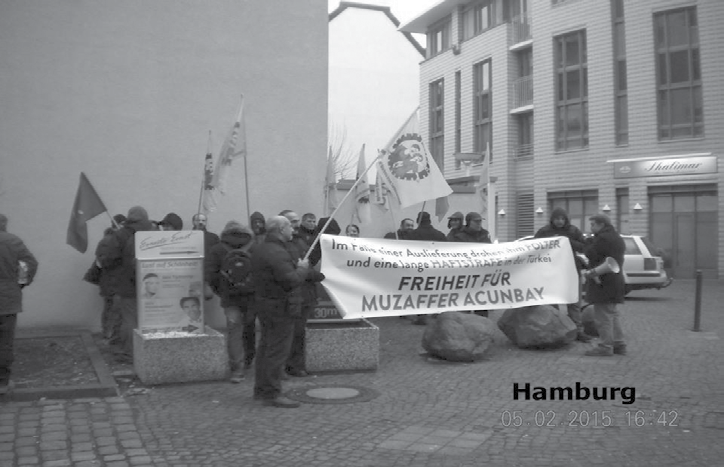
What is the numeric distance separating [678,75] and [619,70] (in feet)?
8.75

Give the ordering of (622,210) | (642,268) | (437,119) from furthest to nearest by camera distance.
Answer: (437,119) → (622,210) → (642,268)

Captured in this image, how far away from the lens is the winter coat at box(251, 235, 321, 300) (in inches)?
271

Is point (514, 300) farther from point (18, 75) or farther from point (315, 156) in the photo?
point (18, 75)

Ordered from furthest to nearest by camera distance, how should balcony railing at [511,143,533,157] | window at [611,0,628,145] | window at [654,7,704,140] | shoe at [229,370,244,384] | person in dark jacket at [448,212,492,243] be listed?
balcony railing at [511,143,533,157] < window at [611,0,628,145] < window at [654,7,704,140] < person in dark jacket at [448,212,492,243] < shoe at [229,370,244,384]

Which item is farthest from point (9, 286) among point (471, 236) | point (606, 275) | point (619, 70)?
point (619, 70)

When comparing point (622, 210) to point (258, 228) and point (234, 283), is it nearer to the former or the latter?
point (258, 228)

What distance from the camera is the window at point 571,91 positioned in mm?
32031

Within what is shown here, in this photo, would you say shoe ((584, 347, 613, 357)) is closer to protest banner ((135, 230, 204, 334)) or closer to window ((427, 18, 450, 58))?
protest banner ((135, 230, 204, 334))

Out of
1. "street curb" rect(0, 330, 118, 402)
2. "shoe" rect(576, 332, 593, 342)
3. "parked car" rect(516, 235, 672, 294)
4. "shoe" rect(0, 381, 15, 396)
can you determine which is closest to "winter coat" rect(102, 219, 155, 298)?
"street curb" rect(0, 330, 118, 402)

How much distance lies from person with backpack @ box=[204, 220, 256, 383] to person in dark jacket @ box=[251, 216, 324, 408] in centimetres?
99

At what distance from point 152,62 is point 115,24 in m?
0.76

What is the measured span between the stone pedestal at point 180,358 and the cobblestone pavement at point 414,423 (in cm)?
18

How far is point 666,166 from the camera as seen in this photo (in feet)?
92.4

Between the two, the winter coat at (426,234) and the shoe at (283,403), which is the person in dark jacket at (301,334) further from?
the winter coat at (426,234)
